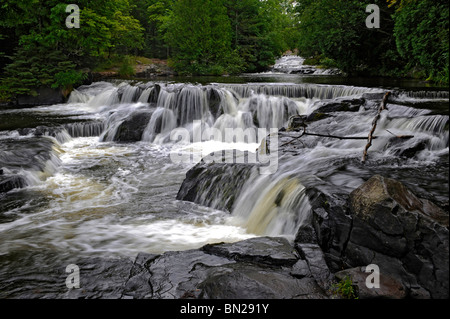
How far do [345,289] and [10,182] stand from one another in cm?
747

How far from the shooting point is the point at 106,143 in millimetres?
12578

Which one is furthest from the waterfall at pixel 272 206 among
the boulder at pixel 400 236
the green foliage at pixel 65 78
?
the green foliage at pixel 65 78

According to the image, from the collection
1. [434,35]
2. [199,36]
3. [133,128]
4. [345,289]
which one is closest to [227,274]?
[345,289]

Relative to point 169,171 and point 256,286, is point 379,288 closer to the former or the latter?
point 256,286

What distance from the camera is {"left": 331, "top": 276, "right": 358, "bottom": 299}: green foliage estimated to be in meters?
3.26

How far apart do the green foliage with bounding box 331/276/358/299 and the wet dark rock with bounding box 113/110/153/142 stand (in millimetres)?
10840

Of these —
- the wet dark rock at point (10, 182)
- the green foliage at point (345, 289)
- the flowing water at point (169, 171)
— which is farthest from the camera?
the wet dark rock at point (10, 182)

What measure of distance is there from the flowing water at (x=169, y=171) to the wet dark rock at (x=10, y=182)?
0.14m

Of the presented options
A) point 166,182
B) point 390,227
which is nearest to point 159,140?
point 166,182

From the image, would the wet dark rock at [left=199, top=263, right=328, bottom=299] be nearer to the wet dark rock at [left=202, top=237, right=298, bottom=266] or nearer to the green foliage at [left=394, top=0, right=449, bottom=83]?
the wet dark rock at [left=202, top=237, right=298, bottom=266]

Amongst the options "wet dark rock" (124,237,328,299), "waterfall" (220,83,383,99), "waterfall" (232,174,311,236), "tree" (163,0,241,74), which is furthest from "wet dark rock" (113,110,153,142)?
"tree" (163,0,241,74)

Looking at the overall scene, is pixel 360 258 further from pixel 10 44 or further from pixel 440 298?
pixel 10 44

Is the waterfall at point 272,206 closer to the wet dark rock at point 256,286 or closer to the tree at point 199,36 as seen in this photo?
the wet dark rock at point 256,286

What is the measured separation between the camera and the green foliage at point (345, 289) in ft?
10.7
